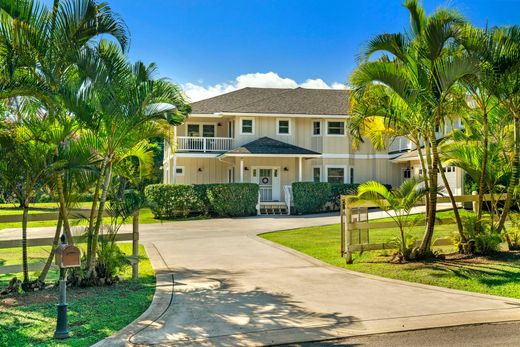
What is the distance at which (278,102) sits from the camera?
95.7ft

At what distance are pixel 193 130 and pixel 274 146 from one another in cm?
551

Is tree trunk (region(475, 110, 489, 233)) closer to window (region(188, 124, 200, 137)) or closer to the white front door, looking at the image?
the white front door

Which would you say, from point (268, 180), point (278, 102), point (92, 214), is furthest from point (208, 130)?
point (92, 214)

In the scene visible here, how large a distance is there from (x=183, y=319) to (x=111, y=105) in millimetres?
3585

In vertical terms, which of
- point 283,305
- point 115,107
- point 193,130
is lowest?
point 283,305

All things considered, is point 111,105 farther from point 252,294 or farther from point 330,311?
point 330,311

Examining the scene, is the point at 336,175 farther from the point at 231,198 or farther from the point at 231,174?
the point at 231,198

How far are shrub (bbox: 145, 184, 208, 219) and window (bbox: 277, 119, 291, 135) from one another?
25.2 feet

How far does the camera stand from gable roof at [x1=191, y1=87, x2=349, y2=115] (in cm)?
2777

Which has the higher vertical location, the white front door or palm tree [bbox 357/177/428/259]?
the white front door

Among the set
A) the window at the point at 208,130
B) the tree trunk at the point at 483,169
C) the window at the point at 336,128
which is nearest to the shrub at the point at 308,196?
the window at the point at 336,128

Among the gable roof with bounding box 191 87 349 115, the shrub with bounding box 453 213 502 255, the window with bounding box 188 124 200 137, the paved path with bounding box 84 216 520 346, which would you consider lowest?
the paved path with bounding box 84 216 520 346

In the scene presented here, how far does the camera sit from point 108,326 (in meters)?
5.48

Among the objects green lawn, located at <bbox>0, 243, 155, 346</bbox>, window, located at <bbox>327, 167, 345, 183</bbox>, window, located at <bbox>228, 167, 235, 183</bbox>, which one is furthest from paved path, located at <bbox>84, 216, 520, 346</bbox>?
window, located at <bbox>327, 167, 345, 183</bbox>
